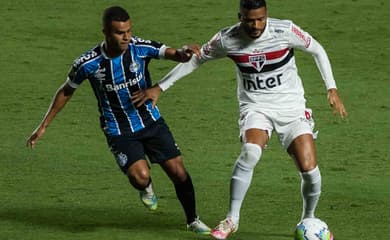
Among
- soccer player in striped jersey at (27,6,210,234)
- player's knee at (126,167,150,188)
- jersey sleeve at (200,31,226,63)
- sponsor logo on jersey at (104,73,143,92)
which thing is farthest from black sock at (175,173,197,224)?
jersey sleeve at (200,31,226,63)

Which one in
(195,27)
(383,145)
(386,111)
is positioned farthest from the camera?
(195,27)

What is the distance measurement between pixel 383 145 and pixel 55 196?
3.70 metres

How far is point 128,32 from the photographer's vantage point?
32.7 ft

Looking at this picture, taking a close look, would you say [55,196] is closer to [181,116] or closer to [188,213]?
[188,213]

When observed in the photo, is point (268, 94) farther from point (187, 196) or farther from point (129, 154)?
point (129, 154)

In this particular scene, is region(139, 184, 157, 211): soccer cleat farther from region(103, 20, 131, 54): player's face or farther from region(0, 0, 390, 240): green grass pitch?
region(103, 20, 131, 54): player's face

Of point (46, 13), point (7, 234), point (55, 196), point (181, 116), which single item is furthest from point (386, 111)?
point (46, 13)

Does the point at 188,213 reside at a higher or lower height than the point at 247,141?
lower

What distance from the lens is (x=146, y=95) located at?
10.2 m

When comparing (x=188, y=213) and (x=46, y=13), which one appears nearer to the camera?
(x=188, y=213)

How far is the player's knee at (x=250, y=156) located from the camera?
9742 mm

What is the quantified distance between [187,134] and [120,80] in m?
3.74

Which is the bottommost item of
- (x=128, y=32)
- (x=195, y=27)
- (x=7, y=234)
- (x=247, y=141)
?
(x=195, y=27)

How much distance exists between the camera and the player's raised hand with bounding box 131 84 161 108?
10.2m
